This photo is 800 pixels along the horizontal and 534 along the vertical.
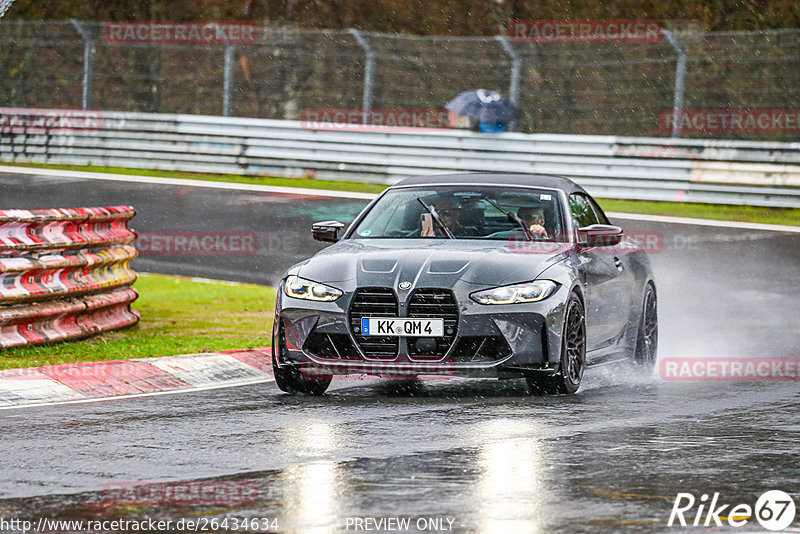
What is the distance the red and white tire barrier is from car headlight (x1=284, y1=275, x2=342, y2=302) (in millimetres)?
1152

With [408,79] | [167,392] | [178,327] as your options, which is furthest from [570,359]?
[408,79]

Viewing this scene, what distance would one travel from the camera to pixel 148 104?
3628 centimetres

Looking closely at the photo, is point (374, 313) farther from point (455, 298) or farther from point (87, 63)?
point (87, 63)

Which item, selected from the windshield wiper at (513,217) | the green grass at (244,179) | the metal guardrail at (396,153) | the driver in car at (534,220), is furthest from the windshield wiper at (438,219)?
the green grass at (244,179)

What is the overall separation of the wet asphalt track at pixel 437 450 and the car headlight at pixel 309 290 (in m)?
0.68

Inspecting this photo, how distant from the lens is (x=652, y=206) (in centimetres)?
2431

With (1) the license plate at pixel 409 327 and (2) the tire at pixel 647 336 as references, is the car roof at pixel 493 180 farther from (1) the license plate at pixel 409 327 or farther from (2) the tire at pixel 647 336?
(1) the license plate at pixel 409 327

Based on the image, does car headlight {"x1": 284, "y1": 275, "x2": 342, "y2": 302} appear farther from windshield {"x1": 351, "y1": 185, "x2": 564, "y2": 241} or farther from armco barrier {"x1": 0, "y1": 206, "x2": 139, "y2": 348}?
armco barrier {"x1": 0, "y1": 206, "x2": 139, "y2": 348}

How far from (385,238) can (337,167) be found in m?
16.3

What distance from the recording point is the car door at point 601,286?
35.0 feet

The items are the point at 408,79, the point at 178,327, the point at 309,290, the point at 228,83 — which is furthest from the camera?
the point at 408,79

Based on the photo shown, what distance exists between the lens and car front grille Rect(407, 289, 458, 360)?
31.8 ft

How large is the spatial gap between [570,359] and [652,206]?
48.0ft

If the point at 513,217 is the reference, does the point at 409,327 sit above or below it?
below
